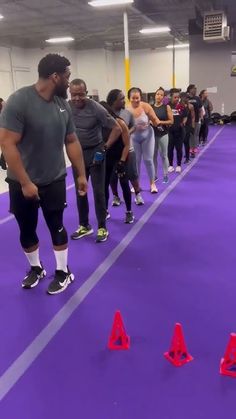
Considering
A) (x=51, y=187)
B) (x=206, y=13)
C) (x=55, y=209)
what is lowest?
(x=55, y=209)

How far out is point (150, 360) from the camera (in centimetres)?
227

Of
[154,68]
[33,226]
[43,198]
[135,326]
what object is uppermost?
[154,68]

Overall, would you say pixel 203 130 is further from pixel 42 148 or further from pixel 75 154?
pixel 42 148

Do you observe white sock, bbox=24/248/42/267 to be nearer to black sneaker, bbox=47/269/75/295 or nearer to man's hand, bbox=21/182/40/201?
black sneaker, bbox=47/269/75/295

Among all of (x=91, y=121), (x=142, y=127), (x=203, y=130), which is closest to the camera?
(x=91, y=121)

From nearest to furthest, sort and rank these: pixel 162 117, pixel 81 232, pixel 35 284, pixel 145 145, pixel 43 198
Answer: pixel 43 198, pixel 35 284, pixel 81 232, pixel 145 145, pixel 162 117

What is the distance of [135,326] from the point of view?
2.60 m

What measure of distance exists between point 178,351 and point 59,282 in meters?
1.21

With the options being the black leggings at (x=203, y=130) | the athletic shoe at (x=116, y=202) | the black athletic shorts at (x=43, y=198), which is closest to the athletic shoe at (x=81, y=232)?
the athletic shoe at (x=116, y=202)

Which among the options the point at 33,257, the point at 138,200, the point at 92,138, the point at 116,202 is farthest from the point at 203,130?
the point at 33,257

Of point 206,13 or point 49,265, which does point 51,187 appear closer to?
point 49,265

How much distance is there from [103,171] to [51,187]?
125 centimetres

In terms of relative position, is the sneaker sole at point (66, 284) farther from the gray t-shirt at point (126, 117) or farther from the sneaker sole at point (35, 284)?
the gray t-shirt at point (126, 117)

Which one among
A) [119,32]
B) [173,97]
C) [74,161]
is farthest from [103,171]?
[119,32]
